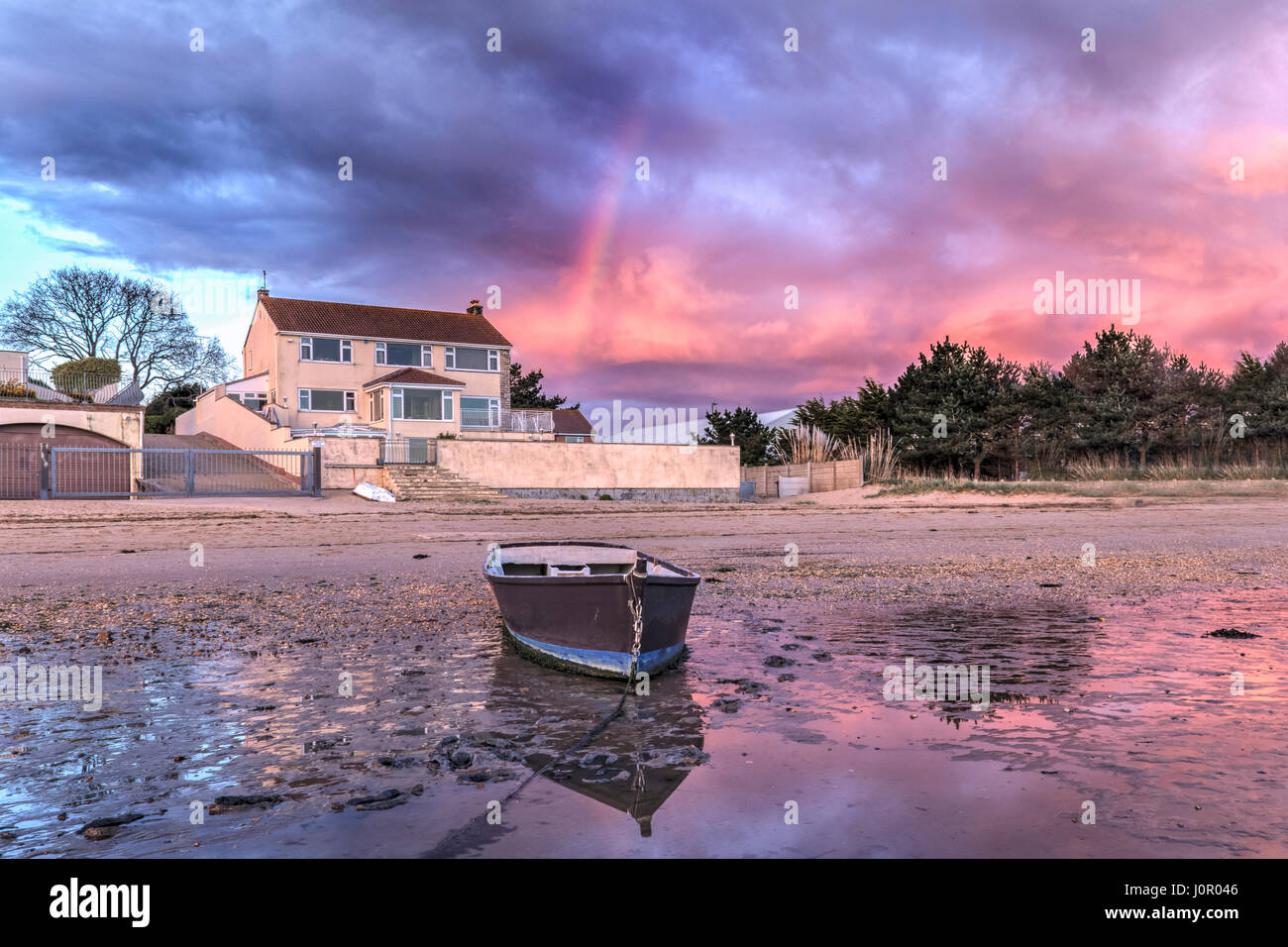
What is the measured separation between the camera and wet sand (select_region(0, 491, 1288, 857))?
4133 millimetres

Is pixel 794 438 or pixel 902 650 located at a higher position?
pixel 794 438

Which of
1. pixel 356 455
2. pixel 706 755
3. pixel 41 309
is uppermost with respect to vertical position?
pixel 41 309

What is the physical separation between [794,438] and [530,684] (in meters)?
40.5

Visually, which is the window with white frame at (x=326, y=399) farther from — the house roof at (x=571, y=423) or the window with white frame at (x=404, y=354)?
the house roof at (x=571, y=423)

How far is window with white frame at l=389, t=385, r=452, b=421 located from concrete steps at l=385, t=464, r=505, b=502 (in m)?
10.6

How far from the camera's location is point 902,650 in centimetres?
827

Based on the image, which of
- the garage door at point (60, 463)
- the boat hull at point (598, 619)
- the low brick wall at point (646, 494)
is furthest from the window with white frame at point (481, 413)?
the boat hull at point (598, 619)

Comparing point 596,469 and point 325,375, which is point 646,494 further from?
point 325,375

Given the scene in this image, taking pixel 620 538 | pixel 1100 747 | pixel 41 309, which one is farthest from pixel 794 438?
pixel 41 309

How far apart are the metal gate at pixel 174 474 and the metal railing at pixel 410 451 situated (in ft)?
12.5

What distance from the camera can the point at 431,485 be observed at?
116 feet

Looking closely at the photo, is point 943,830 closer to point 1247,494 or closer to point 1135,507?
point 1135,507

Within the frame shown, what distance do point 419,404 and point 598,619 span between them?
43742 millimetres

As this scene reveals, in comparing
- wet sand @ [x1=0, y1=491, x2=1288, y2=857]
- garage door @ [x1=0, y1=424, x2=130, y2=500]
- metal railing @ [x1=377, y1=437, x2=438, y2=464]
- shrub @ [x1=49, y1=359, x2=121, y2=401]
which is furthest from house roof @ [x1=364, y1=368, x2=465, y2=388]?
wet sand @ [x1=0, y1=491, x2=1288, y2=857]
